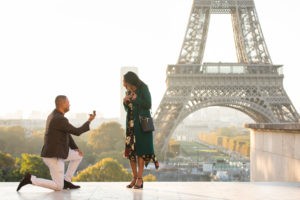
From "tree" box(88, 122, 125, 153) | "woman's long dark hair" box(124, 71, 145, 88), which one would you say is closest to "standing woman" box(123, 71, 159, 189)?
"woman's long dark hair" box(124, 71, 145, 88)

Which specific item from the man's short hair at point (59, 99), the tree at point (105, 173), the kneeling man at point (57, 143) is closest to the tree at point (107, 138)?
the tree at point (105, 173)

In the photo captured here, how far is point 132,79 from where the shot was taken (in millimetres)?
7809

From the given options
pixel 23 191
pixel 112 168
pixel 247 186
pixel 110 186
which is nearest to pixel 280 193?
pixel 247 186

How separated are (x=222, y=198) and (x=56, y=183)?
2602 mm

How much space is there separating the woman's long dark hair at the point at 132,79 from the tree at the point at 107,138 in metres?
52.4

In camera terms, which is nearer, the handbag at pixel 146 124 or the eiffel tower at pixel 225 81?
the handbag at pixel 146 124

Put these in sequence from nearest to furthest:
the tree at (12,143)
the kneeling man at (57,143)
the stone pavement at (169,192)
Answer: the stone pavement at (169,192) < the kneeling man at (57,143) < the tree at (12,143)

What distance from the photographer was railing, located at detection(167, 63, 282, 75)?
40.6 meters

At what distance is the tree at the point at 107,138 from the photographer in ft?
198

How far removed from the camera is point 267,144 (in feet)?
37.4

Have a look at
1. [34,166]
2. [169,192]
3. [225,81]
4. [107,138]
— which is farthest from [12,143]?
[169,192]

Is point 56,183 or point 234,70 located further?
point 234,70

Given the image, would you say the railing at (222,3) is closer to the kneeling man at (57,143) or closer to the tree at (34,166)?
the tree at (34,166)

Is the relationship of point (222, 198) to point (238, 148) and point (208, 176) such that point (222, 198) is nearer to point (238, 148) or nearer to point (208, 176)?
point (208, 176)
